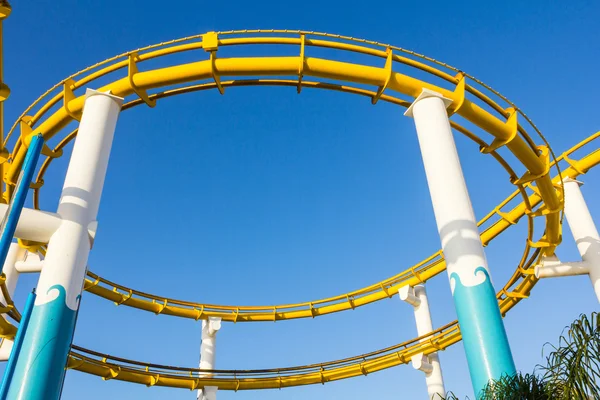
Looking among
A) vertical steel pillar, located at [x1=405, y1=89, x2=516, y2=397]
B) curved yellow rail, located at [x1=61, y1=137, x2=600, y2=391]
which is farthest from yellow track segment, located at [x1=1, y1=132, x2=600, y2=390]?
vertical steel pillar, located at [x1=405, y1=89, x2=516, y2=397]

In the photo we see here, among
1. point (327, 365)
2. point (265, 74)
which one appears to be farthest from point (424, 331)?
point (265, 74)

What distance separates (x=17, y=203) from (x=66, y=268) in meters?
1.54

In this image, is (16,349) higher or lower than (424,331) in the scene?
lower

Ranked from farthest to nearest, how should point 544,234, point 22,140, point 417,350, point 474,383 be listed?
point 417,350 < point 544,234 < point 22,140 < point 474,383

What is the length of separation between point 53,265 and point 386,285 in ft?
41.7

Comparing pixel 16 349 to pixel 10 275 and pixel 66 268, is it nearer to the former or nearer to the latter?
pixel 66 268

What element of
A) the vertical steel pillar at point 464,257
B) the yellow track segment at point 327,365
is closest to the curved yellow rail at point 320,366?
the yellow track segment at point 327,365

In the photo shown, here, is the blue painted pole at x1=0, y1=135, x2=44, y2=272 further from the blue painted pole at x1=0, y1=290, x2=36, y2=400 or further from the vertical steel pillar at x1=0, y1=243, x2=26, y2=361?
the vertical steel pillar at x1=0, y1=243, x2=26, y2=361

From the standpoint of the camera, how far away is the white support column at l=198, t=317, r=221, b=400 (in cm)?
1628

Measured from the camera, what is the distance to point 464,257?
741cm

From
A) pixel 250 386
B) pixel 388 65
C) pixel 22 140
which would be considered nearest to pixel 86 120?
pixel 22 140

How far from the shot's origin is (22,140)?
33.1 ft

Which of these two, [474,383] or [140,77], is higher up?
[140,77]

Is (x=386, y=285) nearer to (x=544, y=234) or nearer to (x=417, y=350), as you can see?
(x=417, y=350)
